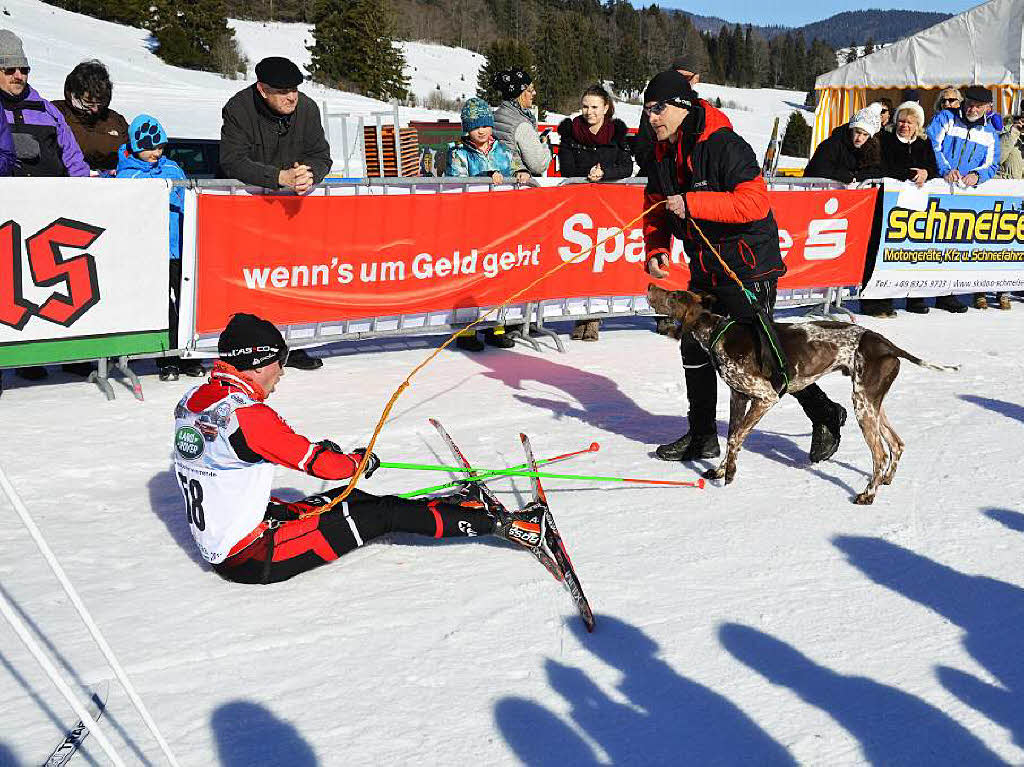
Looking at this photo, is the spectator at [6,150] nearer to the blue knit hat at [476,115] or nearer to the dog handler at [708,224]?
the blue knit hat at [476,115]

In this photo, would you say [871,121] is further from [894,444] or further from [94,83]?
[94,83]

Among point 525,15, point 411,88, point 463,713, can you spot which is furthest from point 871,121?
point 525,15

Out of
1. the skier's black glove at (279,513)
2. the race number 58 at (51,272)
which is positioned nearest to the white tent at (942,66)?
the race number 58 at (51,272)

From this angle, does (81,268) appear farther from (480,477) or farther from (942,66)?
(942,66)

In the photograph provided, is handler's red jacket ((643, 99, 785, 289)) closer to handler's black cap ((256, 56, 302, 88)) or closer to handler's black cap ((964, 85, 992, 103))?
handler's black cap ((256, 56, 302, 88))

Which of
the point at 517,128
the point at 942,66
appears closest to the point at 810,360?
the point at 517,128

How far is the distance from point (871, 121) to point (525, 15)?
101 m

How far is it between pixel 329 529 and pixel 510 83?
18.7 ft

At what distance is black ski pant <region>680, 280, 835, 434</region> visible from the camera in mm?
5453

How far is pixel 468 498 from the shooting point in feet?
15.0

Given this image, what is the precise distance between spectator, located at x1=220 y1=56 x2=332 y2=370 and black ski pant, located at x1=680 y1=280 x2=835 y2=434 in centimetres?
306

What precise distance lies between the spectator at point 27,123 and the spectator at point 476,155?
3.01 meters

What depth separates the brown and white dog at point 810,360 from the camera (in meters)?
5.29

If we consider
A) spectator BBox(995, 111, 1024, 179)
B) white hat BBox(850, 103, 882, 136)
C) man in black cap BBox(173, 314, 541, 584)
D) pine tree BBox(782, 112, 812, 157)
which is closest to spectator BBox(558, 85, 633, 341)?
white hat BBox(850, 103, 882, 136)
